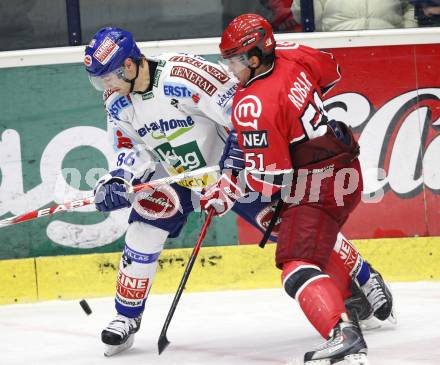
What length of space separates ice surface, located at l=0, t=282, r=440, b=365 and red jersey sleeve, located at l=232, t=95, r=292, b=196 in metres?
0.65

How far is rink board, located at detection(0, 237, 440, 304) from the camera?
5.43m

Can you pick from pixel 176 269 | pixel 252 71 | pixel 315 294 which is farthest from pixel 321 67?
pixel 176 269

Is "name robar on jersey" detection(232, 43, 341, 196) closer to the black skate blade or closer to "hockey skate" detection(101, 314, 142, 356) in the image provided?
the black skate blade

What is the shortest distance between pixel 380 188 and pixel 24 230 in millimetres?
1812

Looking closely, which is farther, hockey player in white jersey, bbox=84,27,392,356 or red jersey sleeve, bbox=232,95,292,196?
hockey player in white jersey, bbox=84,27,392,356

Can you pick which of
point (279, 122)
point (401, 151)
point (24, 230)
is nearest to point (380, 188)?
point (401, 151)

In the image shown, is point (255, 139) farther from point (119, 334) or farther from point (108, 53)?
Result: point (119, 334)

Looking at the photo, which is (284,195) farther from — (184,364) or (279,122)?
(184,364)

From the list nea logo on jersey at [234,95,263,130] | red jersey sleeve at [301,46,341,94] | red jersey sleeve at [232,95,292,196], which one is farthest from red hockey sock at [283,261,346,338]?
red jersey sleeve at [301,46,341,94]

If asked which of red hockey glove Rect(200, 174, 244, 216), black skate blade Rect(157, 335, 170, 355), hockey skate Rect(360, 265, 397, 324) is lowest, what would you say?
hockey skate Rect(360, 265, 397, 324)

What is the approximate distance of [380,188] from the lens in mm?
5500

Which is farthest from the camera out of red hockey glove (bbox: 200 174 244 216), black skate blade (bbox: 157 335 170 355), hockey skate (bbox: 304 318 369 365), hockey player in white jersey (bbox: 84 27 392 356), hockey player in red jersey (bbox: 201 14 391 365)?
hockey player in white jersey (bbox: 84 27 392 356)

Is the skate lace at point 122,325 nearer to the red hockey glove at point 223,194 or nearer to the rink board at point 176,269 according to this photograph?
the red hockey glove at point 223,194

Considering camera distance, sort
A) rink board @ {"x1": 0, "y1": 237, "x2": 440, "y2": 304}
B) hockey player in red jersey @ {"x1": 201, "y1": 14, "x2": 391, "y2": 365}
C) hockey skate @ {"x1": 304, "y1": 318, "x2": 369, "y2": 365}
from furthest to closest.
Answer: rink board @ {"x1": 0, "y1": 237, "x2": 440, "y2": 304} < hockey player in red jersey @ {"x1": 201, "y1": 14, "x2": 391, "y2": 365} < hockey skate @ {"x1": 304, "y1": 318, "x2": 369, "y2": 365}
